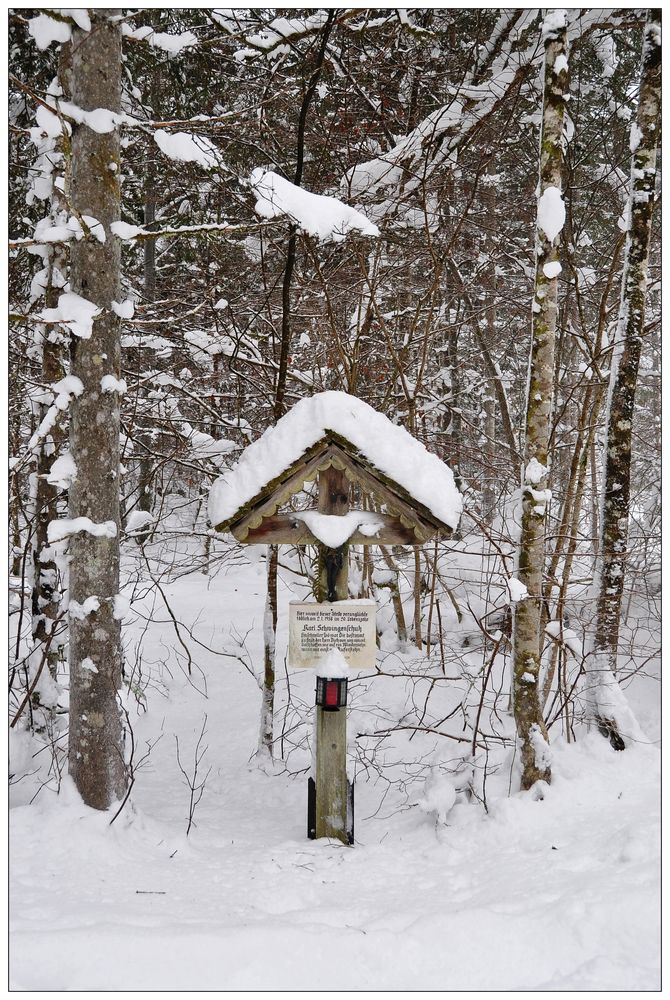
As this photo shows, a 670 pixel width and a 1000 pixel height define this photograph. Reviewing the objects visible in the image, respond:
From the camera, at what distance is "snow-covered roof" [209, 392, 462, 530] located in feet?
12.8

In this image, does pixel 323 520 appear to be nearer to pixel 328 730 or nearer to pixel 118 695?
pixel 328 730

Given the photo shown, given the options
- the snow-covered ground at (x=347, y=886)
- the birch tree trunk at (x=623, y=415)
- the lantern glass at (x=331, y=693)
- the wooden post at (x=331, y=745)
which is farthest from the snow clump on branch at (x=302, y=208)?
the snow-covered ground at (x=347, y=886)

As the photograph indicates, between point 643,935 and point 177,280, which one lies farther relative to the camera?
point 177,280

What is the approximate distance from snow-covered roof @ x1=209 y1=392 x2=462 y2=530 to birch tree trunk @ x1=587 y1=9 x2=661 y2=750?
193 centimetres

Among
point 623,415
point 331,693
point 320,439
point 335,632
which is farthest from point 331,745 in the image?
point 623,415

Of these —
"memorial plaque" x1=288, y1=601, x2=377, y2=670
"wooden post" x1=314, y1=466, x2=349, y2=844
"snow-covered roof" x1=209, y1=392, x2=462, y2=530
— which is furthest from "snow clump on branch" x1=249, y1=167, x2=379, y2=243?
"memorial plaque" x1=288, y1=601, x2=377, y2=670

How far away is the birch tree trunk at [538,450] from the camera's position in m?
4.26

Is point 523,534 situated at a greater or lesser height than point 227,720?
greater

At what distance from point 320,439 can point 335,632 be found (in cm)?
131

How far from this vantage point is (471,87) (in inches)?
201

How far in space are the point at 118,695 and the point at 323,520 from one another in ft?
6.33

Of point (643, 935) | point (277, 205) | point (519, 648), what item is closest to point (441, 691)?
point (519, 648)

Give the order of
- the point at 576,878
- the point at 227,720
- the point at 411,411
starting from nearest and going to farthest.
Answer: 1. the point at 576,878
2. the point at 411,411
3. the point at 227,720

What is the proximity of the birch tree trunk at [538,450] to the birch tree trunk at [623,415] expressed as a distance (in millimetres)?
959
